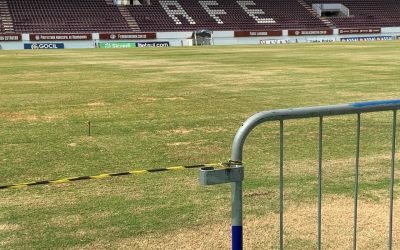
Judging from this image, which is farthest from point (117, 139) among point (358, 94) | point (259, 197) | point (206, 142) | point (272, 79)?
point (272, 79)

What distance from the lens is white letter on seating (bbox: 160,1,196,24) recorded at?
66062 mm

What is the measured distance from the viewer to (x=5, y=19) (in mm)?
58125

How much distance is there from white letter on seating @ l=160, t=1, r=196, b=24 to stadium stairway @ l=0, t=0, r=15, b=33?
19.6 m

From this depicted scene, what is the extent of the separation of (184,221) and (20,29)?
186 ft

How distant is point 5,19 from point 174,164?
184ft

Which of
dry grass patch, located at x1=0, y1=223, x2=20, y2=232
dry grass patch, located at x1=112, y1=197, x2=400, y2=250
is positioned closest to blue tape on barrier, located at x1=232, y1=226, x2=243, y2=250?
dry grass patch, located at x1=112, y1=197, x2=400, y2=250

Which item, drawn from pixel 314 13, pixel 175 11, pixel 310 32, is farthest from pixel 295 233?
pixel 314 13

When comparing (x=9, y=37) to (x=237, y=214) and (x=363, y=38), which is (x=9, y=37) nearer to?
(x=363, y=38)

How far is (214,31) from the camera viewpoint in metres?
61.5

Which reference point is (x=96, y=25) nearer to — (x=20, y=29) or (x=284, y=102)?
(x=20, y=29)

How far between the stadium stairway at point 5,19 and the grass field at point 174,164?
1711 inches

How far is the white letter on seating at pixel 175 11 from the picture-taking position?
6606 centimetres

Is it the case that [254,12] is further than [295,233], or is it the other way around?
[254,12]

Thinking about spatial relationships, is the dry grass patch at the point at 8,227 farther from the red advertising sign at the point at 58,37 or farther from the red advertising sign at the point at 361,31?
the red advertising sign at the point at 361,31
